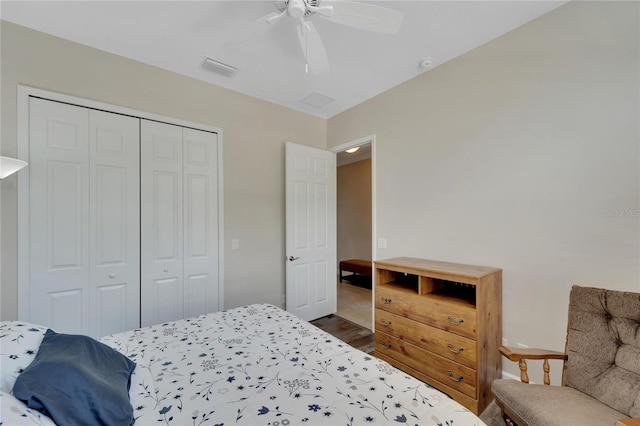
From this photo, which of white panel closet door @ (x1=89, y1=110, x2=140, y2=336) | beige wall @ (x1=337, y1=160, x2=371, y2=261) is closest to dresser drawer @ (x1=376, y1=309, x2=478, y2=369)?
white panel closet door @ (x1=89, y1=110, x2=140, y2=336)

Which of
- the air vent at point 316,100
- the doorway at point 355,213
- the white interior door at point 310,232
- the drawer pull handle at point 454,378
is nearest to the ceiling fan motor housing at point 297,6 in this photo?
the air vent at point 316,100

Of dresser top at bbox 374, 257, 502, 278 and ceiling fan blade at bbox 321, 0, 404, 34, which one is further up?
ceiling fan blade at bbox 321, 0, 404, 34

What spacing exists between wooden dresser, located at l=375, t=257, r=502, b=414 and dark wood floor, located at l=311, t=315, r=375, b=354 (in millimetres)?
379

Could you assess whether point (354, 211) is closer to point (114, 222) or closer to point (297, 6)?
point (114, 222)

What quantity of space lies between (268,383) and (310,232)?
233 cm

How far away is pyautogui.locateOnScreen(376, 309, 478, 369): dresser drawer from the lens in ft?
5.86

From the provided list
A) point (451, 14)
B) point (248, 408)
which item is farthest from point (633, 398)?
point (451, 14)

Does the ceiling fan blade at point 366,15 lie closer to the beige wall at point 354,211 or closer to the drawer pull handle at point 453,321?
the drawer pull handle at point 453,321

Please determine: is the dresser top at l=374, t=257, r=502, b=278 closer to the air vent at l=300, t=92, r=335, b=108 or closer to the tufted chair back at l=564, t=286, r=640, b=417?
the tufted chair back at l=564, t=286, r=640, b=417

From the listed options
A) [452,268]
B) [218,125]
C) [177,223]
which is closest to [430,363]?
[452,268]

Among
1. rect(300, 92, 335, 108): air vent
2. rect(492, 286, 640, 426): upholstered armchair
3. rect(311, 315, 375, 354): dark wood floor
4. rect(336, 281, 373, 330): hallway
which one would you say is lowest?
rect(336, 281, 373, 330): hallway

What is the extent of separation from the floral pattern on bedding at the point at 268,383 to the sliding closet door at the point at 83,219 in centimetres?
90

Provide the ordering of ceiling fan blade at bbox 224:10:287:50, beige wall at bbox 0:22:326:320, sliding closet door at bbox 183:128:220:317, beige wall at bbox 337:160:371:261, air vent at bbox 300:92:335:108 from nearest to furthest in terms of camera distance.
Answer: ceiling fan blade at bbox 224:10:287:50, beige wall at bbox 0:22:326:320, sliding closet door at bbox 183:128:220:317, air vent at bbox 300:92:335:108, beige wall at bbox 337:160:371:261

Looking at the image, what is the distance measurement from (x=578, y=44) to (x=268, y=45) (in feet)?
7.25
